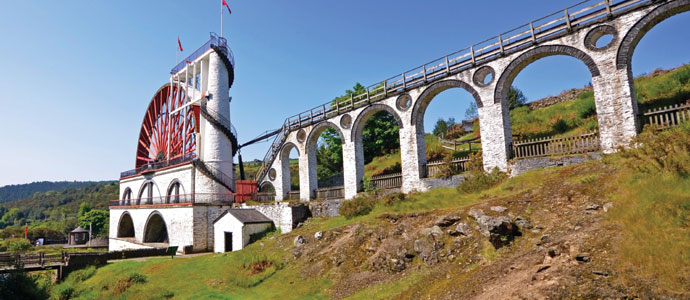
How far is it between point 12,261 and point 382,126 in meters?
26.6

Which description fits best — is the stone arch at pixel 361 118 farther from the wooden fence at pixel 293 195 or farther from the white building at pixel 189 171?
the white building at pixel 189 171

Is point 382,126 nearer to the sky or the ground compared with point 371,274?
nearer to the sky

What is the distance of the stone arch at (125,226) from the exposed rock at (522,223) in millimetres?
37058

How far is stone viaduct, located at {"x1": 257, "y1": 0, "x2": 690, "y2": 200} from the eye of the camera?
1389cm

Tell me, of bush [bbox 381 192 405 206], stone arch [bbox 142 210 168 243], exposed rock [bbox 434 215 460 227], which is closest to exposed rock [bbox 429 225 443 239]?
exposed rock [bbox 434 215 460 227]

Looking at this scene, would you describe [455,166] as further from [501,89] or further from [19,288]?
[19,288]

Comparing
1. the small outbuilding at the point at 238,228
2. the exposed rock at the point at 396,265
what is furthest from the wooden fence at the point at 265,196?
the exposed rock at the point at 396,265

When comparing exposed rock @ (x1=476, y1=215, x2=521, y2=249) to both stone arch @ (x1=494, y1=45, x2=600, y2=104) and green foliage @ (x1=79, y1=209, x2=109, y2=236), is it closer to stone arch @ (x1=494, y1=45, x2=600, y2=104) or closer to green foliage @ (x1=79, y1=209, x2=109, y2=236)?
stone arch @ (x1=494, y1=45, x2=600, y2=104)

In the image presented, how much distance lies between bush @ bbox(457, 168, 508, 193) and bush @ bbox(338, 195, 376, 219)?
4354 millimetres

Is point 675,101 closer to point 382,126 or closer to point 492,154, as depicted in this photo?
point 492,154

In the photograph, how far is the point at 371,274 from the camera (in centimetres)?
1154

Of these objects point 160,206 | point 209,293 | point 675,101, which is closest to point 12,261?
point 160,206

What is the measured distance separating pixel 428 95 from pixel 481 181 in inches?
229

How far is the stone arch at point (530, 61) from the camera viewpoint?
49.1ft
